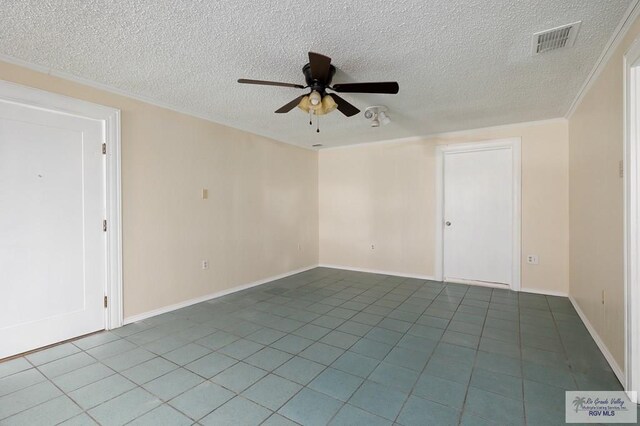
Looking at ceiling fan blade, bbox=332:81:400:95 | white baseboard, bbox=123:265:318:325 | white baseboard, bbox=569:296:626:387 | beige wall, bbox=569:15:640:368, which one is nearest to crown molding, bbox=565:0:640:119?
beige wall, bbox=569:15:640:368

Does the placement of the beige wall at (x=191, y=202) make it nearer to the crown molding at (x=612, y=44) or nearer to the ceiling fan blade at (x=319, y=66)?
the ceiling fan blade at (x=319, y=66)

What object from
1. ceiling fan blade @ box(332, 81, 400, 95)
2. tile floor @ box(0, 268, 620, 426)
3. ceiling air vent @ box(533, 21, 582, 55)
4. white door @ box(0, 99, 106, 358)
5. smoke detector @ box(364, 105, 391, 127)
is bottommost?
tile floor @ box(0, 268, 620, 426)

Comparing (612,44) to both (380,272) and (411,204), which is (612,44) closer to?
(411,204)

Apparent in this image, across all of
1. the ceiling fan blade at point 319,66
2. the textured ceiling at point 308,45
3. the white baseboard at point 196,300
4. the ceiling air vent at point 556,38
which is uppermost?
the textured ceiling at point 308,45

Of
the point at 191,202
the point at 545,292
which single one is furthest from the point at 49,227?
the point at 545,292

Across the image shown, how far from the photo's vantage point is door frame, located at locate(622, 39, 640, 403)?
1.74 meters

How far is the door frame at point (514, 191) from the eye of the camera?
4070mm

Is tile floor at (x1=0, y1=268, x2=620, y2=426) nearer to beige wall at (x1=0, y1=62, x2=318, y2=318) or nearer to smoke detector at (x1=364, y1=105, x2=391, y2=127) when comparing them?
beige wall at (x1=0, y1=62, x2=318, y2=318)

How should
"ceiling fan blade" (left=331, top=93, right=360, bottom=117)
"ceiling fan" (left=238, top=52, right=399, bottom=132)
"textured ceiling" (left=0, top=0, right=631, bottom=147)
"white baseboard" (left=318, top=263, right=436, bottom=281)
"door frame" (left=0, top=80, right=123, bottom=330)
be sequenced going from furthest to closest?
"white baseboard" (left=318, top=263, right=436, bottom=281) → "door frame" (left=0, top=80, right=123, bottom=330) → "ceiling fan blade" (left=331, top=93, right=360, bottom=117) → "ceiling fan" (left=238, top=52, right=399, bottom=132) → "textured ceiling" (left=0, top=0, right=631, bottom=147)

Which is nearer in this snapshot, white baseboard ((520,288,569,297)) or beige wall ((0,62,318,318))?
beige wall ((0,62,318,318))

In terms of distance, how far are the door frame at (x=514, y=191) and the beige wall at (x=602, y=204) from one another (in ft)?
2.40

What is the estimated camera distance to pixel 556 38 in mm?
2014
